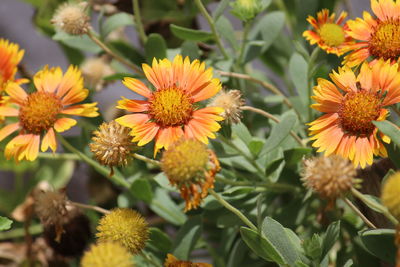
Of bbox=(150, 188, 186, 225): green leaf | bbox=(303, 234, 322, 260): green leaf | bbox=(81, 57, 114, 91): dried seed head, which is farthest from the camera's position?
bbox=(81, 57, 114, 91): dried seed head

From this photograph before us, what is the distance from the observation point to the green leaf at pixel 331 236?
0.78 meters

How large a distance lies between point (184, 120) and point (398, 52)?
35 cm

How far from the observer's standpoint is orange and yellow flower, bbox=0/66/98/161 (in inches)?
35.7

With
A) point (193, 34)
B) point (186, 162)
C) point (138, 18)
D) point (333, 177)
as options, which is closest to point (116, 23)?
point (138, 18)

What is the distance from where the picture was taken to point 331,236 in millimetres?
784

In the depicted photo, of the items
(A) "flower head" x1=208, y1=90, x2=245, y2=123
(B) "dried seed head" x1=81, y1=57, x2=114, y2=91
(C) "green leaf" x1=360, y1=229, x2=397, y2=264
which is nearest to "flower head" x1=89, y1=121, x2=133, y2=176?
(A) "flower head" x1=208, y1=90, x2=245, y2=123

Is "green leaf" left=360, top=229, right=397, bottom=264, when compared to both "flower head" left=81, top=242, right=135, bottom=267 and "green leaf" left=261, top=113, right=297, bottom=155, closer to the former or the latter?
"green leaf" left=261, top=113, right=297, bottom=155

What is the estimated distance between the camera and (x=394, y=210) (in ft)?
2.08

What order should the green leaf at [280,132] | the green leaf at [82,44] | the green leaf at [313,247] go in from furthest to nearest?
the green leaf at [82,44]
the green leaf at [280,132]
the green leaf at [313,247]

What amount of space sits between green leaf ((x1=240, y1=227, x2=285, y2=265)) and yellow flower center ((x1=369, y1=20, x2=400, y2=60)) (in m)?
0.35

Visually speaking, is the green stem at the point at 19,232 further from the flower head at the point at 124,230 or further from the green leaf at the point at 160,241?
the flower head at the point at 124,230

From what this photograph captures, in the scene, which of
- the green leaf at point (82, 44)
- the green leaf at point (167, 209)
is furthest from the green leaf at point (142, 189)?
the green leaf at point (82, 44)

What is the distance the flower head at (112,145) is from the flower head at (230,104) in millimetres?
148

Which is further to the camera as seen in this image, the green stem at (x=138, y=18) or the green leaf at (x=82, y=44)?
the green leaf at (x=82, y=44)
